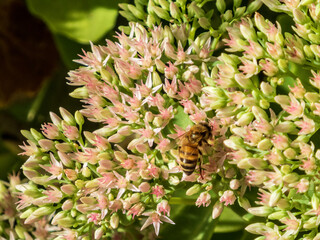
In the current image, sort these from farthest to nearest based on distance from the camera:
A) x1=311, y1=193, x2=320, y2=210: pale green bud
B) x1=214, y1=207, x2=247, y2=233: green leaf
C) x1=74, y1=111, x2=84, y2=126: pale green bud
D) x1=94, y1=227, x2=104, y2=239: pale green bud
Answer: x1=214, y1=207, x2=247, y2=233: green leaf, x1=74, y1=111, x2=84, y2=126: pale green bud, x1=94, y1=227, x2=104, y2=239: pale green bud, x1=311, y1=193, x2=320, y2=210: pale green bud

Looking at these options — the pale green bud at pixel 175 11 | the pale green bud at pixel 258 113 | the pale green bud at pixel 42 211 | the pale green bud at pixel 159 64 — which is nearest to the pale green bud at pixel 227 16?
the pale green bud at pixel 175 11

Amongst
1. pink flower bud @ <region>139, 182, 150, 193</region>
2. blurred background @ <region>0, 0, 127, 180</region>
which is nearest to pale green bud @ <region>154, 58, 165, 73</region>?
pink flower bud @ <region>139, 182, 150, 193</region>

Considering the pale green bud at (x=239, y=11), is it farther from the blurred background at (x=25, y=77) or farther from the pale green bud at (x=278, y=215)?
the blurred background at (x=25, y=77)

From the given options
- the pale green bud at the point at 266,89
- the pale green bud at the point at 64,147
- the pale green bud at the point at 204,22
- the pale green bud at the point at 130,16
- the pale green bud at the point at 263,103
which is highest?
the pale green bud at the point at 130,16

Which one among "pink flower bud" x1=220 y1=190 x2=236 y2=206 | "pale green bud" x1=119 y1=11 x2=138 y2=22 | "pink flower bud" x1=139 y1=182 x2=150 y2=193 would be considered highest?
"pale green bud" x1=119 y1=11 x2=138 y2=22

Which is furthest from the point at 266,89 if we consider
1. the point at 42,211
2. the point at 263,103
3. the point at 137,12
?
the point at 42,211

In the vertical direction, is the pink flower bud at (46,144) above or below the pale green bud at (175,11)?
below

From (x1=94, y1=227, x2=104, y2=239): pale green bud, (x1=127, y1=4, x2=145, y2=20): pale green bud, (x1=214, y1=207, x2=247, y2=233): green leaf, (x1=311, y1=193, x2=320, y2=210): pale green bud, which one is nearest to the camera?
(x1=311, y1=193, x2=320, y2=210): pale green bud

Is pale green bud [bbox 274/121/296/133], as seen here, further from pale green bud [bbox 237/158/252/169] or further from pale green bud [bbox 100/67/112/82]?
pale green bud [bbox 100/67/112/82]

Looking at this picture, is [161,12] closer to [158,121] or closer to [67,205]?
[158,121]
